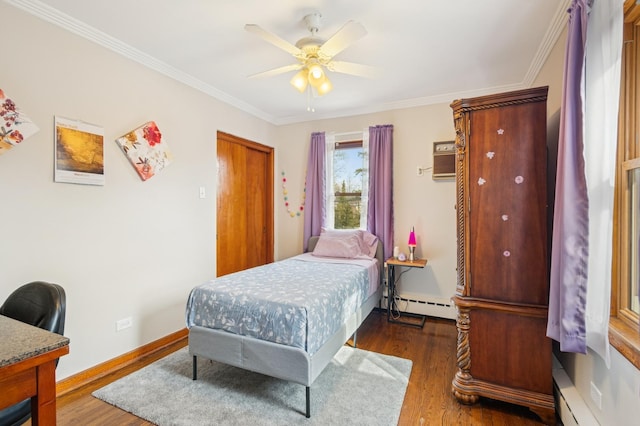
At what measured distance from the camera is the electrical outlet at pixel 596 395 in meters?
1.45

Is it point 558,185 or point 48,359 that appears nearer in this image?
point 48,359

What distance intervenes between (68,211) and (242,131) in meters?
2.17

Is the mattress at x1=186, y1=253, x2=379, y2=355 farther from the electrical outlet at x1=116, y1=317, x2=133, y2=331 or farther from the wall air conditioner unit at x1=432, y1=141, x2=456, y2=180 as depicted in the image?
the wall air conditioner unit at x1=432, y1=141, x2=456, y2=180

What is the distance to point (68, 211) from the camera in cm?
216

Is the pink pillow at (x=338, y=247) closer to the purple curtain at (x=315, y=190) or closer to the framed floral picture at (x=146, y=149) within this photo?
the purple curtain at (x=315, y=190)

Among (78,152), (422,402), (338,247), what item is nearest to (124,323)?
(78,152)

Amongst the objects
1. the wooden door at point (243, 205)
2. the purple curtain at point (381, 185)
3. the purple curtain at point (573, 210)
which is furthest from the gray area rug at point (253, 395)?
the purple curtain at point (381, 185)

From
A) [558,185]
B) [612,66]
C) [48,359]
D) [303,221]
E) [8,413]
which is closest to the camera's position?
[48,359]

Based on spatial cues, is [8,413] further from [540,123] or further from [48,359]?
[540,123]

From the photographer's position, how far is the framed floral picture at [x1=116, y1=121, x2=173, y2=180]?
8.31 feet

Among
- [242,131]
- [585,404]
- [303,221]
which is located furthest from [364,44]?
[585,404]

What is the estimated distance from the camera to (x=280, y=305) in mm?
1918

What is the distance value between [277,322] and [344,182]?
99.8 inches

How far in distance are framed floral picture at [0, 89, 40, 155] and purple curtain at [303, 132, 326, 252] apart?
9.27 ft
